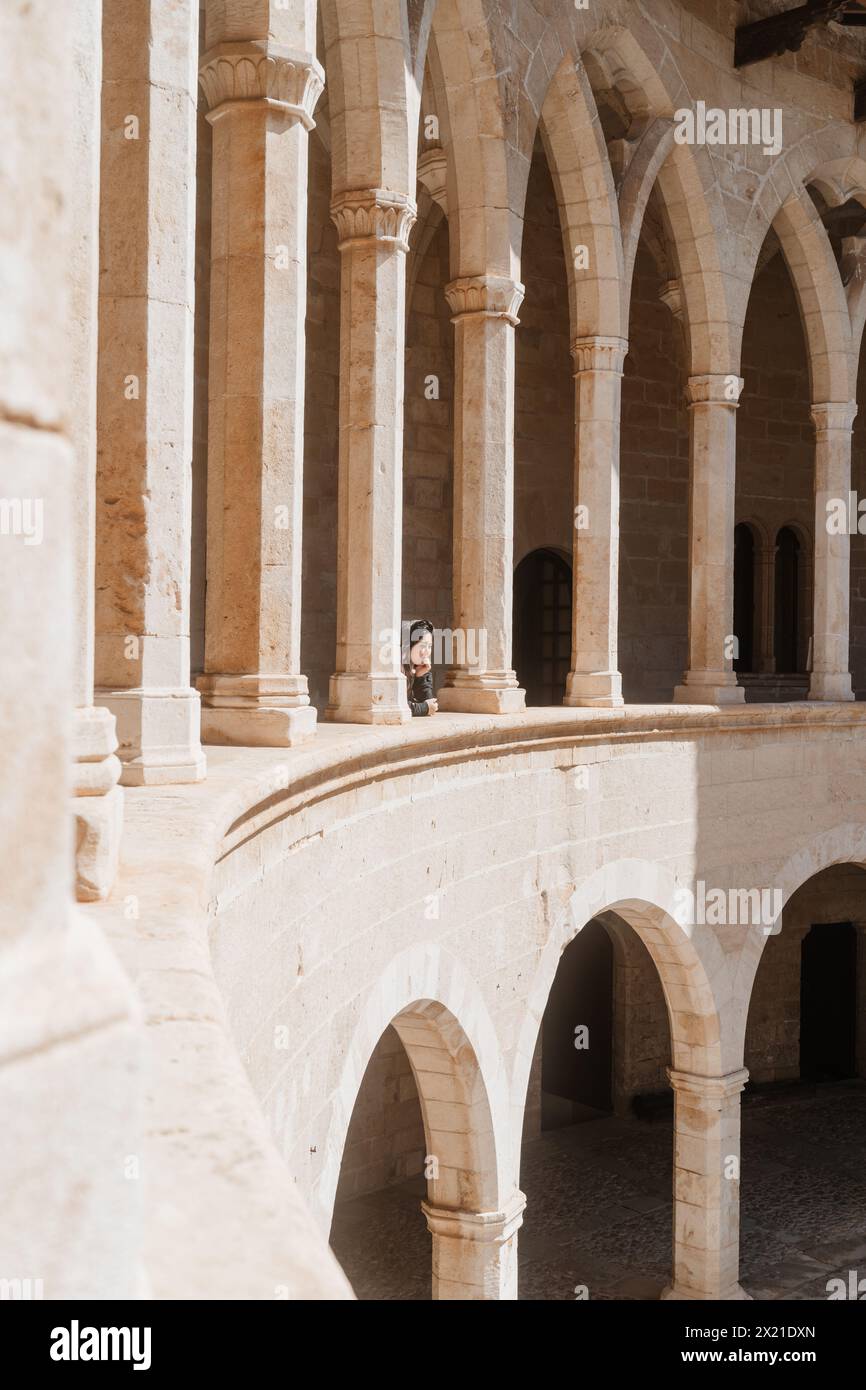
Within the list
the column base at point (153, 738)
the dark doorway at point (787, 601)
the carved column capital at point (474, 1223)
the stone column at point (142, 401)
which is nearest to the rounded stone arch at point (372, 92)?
the stone column at point (142, 401)

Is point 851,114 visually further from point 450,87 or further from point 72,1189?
point 72,1189

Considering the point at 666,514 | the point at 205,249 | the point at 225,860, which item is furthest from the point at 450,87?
the point at 666,514

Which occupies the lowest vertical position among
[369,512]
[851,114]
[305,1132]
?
[305,1132]

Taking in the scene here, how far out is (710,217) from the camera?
9836mm

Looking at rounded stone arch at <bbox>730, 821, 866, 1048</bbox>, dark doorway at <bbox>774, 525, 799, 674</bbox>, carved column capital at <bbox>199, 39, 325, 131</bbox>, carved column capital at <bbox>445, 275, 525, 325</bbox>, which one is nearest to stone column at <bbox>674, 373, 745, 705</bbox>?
rounded stone arch at <bbox>730, 821, 866, 1048</bbox>

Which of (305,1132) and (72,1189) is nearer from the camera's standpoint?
(72,1189)

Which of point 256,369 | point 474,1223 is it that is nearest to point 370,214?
point 256,369

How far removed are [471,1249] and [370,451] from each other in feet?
12.8

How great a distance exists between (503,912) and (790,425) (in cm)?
922

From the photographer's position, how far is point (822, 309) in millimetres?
11367

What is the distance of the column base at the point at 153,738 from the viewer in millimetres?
3926

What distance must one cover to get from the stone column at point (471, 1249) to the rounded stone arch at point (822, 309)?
711 cm

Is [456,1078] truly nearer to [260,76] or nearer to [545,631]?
[260,76]

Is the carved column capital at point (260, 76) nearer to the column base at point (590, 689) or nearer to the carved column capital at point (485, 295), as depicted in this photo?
the carved column capital at point (485, 295)
